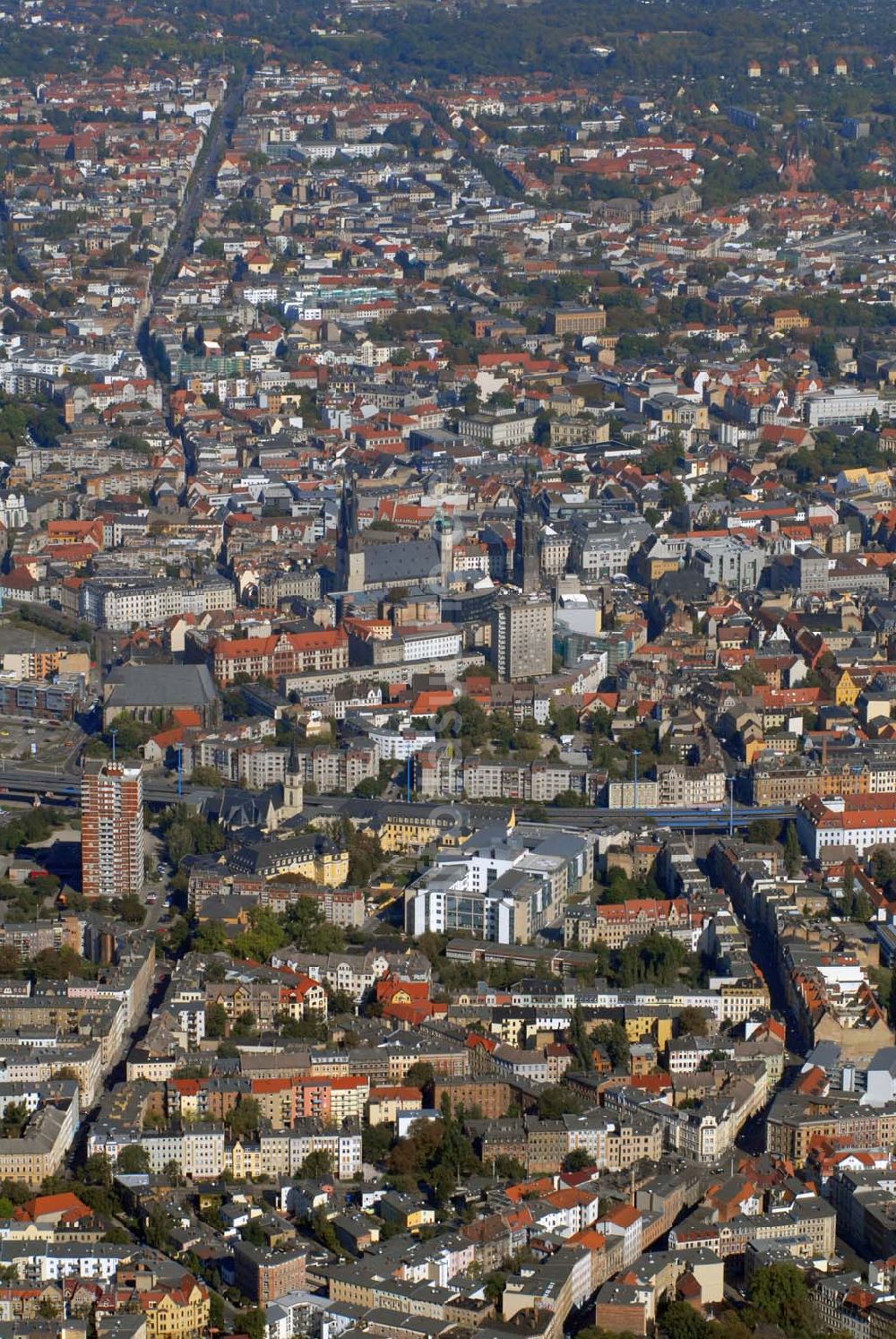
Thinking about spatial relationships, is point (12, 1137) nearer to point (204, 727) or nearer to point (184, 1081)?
point (184, 1081)

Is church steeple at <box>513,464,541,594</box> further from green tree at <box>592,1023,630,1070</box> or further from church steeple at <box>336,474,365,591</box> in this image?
green tree at <box>592,1023,630,1070</box>

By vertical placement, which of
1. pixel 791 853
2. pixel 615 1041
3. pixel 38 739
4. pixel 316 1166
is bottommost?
pixel 316 1166

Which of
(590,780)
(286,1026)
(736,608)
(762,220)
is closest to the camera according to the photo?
(286,1026)

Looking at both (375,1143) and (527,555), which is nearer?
(375,1143)

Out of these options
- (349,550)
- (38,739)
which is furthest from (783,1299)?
(349,550)

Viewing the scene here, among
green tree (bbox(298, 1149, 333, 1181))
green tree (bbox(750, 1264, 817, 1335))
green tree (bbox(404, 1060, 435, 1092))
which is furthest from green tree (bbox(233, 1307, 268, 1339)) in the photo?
green tree (bbox(404, 1060, 435, 1092))

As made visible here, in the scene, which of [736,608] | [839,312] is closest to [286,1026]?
[736,608]

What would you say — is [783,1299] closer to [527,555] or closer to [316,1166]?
[316,1166]

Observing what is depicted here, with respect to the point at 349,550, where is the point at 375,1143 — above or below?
below

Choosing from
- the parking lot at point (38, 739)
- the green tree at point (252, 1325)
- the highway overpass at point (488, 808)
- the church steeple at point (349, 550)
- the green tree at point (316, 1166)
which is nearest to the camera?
the green tree at point (252, 1325)

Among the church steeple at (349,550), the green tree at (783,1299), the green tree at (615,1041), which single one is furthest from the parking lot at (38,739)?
the green tree at (783,1299)

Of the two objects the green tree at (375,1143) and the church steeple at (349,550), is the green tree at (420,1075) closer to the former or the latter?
the green tree at (375,1143)
